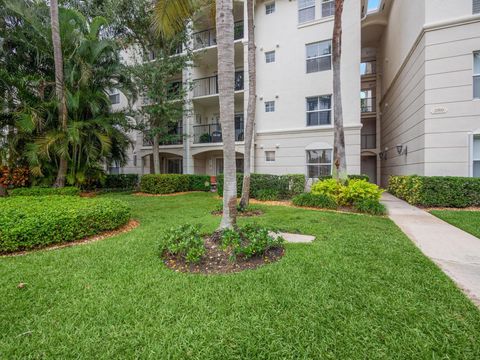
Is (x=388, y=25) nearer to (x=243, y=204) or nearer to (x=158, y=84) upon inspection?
(x=158, y=84)

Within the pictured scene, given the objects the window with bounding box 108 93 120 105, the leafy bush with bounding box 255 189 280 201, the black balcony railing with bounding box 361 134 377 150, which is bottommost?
the leafy bush with bounding box 255 189 280 201

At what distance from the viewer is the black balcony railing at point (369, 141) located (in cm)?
1931

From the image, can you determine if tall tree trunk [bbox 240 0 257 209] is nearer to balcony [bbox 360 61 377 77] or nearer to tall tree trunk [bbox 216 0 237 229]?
tall tree trunk [bbox 216 0 237 229]

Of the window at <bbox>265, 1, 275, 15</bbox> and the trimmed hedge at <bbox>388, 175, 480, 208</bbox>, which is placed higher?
the window at <bbox>265, 1, 275, 15</bbox>

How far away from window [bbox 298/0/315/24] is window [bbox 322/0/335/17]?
0.57 metres

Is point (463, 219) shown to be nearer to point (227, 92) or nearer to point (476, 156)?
point (476, 156)

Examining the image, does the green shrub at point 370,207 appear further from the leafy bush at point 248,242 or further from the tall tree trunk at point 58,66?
the tall tree trunk at point 58,66

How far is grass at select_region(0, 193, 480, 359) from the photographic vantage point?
2.17 meters

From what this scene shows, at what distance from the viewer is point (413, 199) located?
9211 millimetres

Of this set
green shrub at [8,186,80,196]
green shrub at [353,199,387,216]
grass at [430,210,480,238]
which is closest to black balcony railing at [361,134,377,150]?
grass at [430,210,480,238]

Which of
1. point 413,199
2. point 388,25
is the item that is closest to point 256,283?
point 413,199

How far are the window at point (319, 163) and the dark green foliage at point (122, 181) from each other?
1217 centimetres

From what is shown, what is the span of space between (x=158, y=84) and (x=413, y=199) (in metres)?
13.4

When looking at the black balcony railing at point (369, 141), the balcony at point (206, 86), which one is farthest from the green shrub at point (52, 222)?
the black balcony railing at point (369, 141)
